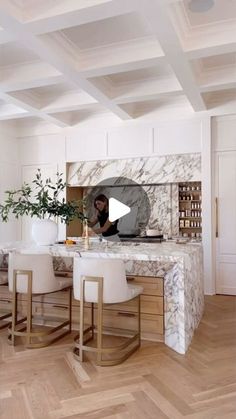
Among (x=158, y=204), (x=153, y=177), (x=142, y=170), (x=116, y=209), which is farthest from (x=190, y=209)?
(x=116, y=209)

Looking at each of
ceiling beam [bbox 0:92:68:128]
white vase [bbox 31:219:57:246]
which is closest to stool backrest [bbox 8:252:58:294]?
white vase [bbox 31:219:57:246]

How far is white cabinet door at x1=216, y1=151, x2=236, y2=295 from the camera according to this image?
521cm

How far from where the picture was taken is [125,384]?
2482 mm

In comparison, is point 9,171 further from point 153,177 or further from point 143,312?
point 143,312

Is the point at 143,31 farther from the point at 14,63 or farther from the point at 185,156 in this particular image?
the point at 185,156

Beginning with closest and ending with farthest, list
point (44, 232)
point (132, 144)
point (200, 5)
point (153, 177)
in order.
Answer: point (200, 5) < point (44, 232) < point (153, 177) < point (132, 144)

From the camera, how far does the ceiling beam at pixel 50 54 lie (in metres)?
2.76

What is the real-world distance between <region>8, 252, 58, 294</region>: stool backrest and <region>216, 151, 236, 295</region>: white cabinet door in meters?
3.04

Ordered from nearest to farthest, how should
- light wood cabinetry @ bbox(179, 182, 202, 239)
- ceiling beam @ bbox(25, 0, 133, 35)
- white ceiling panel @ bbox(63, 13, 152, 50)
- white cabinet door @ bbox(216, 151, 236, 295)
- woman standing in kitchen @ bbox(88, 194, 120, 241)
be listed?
ceiling beam @ bbox(25, 0, 133, 35), white ceiling panel @ bbox(63, 13, 152, 50), white cabinet door @ bbox(216, 151, 236, 295), light wood cabinetry @ bbox(179, 182, 202, 239), woman standing in kitchen @ bbox(88, 194, 120, 241)

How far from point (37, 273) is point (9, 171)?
11.9 feet

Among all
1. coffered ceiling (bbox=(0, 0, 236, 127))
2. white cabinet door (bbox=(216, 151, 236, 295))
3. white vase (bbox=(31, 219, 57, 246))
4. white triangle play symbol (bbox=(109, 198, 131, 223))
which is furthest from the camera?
white triangle play symbol (bbox=(109, 198, 131, 223))

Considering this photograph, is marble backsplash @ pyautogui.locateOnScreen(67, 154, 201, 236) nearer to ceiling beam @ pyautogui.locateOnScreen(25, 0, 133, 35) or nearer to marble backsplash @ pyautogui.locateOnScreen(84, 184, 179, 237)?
marble backsplash @ pyautogui.locateOnScreen(84, 184, 179, 237)

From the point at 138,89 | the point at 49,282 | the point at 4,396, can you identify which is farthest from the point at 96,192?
the point at 4,396

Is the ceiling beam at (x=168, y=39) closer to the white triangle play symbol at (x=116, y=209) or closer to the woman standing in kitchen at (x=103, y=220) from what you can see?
the white triangle play symbol at (x=116, y=209)
